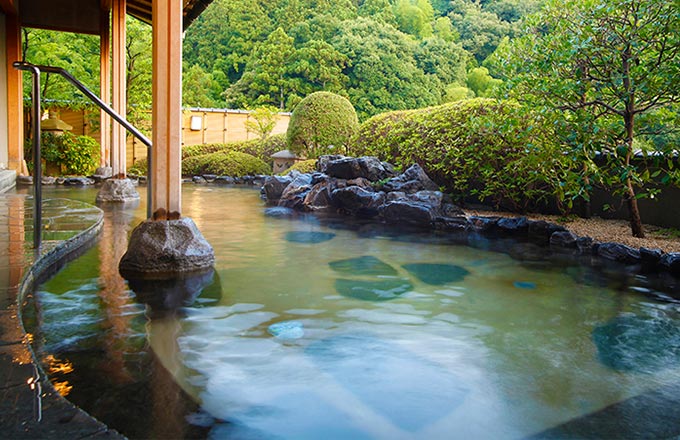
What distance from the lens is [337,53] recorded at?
28953 millimetres

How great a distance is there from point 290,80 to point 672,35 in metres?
24.5

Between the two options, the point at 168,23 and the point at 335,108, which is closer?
the point at 168,23

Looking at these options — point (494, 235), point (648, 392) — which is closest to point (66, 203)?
point (494, 235)

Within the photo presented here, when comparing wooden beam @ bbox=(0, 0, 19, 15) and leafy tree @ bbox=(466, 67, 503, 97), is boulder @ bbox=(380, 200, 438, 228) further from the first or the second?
leafy tree @ bbox=(466, 67, 503, 97)

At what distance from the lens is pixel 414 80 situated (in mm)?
30250

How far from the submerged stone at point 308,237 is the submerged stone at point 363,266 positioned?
42.8 inches

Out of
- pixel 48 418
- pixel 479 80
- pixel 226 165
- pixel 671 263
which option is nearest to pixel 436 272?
pixel 671 263

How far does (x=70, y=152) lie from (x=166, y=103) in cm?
1326

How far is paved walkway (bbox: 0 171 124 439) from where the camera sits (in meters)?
1.48

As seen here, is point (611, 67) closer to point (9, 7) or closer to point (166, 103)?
point (166, 103)

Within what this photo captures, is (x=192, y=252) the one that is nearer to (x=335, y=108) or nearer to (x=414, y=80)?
(x=335, y=108)

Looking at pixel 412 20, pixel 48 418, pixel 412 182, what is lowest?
pixel 48 418

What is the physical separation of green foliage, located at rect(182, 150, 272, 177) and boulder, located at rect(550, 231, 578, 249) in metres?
12.5

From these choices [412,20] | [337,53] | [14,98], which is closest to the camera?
[14,98]
